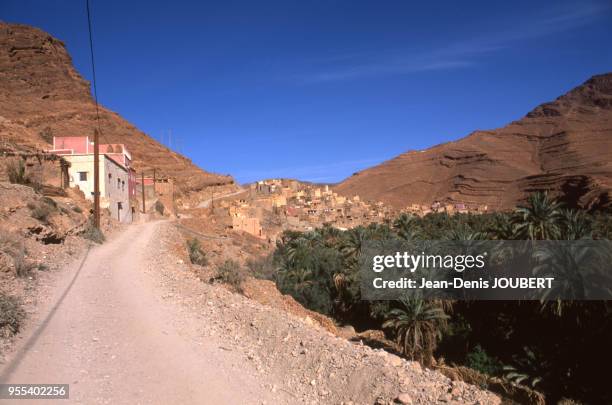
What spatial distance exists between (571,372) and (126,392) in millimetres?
15027

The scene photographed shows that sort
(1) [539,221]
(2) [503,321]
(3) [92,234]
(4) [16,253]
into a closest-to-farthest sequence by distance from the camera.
A: (4) [16,253]
(3) [92,234]
(1) [539,221]
(2) [503,321]

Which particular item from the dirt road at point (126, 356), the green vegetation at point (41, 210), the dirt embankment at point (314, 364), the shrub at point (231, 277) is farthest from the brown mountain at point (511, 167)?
the dirt road at point (126, 356)

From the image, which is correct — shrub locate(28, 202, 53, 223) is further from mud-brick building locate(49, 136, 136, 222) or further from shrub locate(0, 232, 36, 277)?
mud-brick building locate(49, 136, 136, 222)

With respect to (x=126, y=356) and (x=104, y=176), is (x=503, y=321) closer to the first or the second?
(x=126, y=356)

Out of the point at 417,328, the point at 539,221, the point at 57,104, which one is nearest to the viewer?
the point at 417,328

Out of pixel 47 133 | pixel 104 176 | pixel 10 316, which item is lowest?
pixel 10 316

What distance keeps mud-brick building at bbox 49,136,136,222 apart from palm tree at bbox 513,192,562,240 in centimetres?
2081

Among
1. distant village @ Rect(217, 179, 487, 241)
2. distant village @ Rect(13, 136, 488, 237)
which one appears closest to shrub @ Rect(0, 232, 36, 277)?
distant village @ Rect(13, 136, 488, 237)

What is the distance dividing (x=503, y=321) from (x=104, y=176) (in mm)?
21595

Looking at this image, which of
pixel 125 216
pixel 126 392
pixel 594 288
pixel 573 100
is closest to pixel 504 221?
pixel 594 288

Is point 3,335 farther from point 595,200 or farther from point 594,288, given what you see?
point 595,200

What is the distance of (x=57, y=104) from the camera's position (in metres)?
64.4

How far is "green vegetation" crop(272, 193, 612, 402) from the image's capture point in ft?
48.8

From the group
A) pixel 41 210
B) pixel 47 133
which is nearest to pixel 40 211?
pixel 41 210
